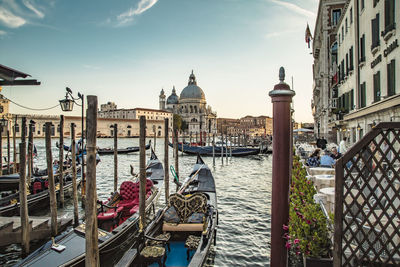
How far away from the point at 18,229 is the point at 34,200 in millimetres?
2769

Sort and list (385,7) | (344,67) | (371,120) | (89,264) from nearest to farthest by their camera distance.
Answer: (89,264), (385,7), (371,120), (344,67)

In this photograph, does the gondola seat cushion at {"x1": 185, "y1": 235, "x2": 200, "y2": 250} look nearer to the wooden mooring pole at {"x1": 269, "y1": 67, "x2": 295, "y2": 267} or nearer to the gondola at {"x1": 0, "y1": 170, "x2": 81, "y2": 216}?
the wooden mooring pole at {"x1": 269, "y1": 67, "x2": 295, "y2": 267}

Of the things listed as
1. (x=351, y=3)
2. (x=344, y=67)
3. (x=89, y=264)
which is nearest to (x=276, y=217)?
(x=89, y=264)

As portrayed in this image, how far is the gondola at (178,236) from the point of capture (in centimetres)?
398

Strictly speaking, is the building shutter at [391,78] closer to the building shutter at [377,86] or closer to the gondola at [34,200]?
the building shutter at [377,86]

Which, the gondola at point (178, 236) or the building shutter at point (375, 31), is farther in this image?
the building shutter at point (375, 31)

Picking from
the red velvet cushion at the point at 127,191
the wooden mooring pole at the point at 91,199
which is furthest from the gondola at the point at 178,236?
the red velvet cushion at the point at 127,191

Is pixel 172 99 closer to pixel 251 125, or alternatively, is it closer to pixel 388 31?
pixel 251 125

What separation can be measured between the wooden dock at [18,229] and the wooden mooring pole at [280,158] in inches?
211

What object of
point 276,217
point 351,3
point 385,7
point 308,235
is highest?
point 351,3

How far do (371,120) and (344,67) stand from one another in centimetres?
505

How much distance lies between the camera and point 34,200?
8258mm

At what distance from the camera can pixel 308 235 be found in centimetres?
288

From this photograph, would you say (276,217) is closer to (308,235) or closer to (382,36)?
(308,235)
